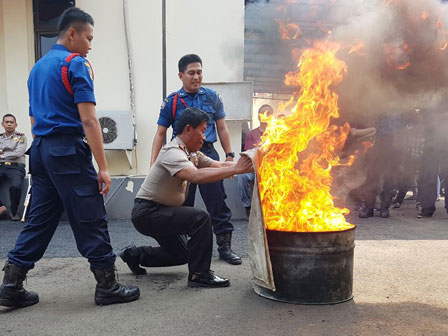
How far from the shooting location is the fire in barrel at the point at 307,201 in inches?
128

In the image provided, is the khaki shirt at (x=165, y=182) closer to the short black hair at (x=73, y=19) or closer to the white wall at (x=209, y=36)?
the short black hair at (x=73, y=19)

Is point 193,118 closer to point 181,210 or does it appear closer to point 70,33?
point 181,210

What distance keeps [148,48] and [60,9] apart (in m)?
1.80

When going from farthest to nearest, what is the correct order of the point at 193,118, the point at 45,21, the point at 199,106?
1. the point at 45,21
2. the point at 199,106
3. the point at 193,118

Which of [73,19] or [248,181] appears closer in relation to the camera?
[73,19]

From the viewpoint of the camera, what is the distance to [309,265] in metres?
3.25

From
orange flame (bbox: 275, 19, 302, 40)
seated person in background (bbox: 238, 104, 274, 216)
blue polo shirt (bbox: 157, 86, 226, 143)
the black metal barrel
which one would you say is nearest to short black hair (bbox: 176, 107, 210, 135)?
blue polo shirt (bbox: 157, 86, 226, 143)

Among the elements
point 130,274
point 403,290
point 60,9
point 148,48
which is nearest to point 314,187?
Answer: point 403,290

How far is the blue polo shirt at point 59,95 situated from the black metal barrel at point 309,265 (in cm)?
165

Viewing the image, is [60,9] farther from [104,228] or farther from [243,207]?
[104,228]

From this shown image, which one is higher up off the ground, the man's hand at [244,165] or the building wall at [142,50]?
the building wall at [142,50]

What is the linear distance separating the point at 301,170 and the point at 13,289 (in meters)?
2.43

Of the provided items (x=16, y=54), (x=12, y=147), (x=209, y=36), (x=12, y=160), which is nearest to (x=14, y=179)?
(x=12, y=160)

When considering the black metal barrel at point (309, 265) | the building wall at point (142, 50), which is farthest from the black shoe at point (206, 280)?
the building wall at point (142, 50)
